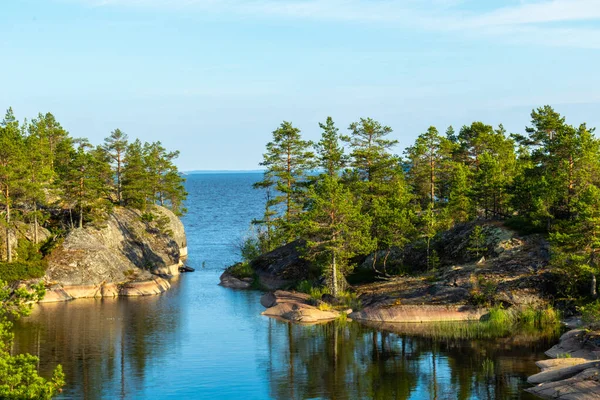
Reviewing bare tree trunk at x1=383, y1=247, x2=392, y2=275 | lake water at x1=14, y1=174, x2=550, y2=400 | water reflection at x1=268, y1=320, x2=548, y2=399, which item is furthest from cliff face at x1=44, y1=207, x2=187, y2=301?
water reflection at x1=268, y1=320, x2=548, y2=399

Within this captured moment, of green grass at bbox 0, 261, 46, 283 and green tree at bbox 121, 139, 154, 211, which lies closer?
green grass at bbox 0, 261, 46, 283

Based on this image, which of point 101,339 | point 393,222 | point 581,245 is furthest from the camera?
point 393,222

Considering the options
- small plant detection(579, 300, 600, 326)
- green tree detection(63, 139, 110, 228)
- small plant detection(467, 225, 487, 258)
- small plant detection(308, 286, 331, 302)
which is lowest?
small plant detection(308, 286, 331, 302)

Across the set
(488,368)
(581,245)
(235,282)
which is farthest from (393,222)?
(488,368)

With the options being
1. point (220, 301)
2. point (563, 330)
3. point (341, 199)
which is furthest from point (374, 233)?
point (563, 330)

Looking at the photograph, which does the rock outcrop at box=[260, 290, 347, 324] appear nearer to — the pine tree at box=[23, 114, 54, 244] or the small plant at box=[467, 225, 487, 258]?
the small plant at box=[467, 225, 487, 258]

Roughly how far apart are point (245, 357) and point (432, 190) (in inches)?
1838

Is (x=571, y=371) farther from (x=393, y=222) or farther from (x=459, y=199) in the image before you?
(x=459, y=199)

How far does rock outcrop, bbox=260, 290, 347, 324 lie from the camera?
225ft

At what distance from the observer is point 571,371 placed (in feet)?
143

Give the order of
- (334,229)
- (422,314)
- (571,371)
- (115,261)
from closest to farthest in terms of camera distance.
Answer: (571,371)
(422,314)
(334,229)
(115,261)

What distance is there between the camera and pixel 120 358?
5416cm

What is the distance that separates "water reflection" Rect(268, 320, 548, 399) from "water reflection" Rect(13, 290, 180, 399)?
1001 cm

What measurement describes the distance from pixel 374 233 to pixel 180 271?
36757mm
